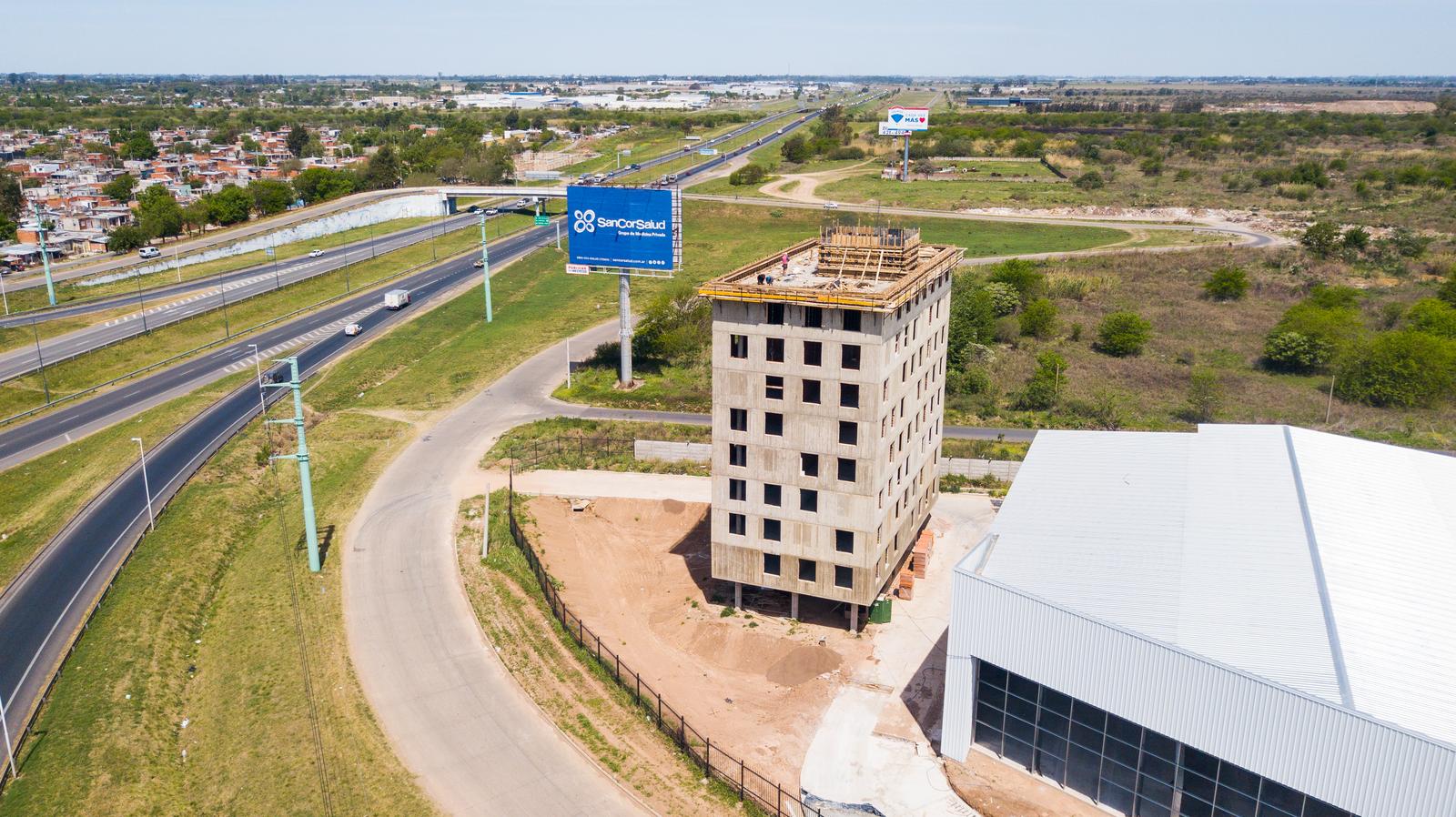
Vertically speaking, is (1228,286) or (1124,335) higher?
(1228,286)

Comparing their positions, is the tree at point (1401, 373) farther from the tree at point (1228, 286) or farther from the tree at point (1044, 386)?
the tree at point (1228, 286)

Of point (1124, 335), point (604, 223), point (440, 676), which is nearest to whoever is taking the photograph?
point (440, 676)

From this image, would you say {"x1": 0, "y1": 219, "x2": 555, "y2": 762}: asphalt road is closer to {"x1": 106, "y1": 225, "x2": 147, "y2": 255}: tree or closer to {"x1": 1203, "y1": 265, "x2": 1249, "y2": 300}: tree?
{"x1": 106, "y1": 225, "x2": 147, "y2": 255}: tree

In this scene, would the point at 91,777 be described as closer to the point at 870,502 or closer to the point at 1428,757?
the point at 870,502

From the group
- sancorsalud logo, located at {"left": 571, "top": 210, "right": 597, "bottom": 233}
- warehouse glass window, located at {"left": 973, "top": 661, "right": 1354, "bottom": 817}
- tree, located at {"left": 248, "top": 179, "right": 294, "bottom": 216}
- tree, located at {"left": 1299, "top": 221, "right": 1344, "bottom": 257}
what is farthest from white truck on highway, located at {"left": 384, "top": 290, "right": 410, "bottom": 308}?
tree, located at {"left": 1299, "top": 221, "right": 1344, "bottom": 257}

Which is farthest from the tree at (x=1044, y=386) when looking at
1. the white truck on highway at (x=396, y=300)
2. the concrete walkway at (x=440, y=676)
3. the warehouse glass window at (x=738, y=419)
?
the white truck on highway at (x=396, y=300)

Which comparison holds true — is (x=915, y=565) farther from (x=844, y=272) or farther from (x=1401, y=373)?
(x=1401, y=373)

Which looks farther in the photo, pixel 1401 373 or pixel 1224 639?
pixel 1401 373

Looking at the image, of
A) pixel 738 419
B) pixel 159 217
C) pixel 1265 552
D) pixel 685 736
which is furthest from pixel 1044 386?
pixel 159 217
